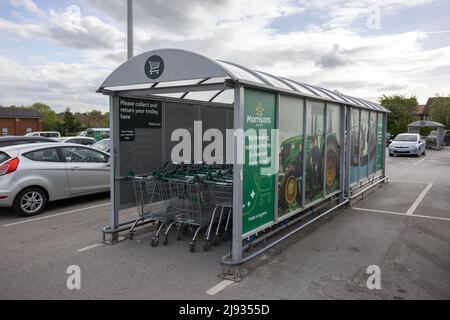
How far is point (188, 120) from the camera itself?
717 centimetres

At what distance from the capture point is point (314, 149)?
6664mm

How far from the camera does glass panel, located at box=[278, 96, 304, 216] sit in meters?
5.43

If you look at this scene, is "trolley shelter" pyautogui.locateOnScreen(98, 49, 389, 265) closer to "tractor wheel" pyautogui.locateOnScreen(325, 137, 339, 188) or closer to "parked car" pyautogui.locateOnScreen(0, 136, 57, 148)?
"tractor wheel" pyautogui.locateOnScreen(325, 137, 339, 188)

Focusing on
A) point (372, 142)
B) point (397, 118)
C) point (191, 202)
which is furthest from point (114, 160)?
point (397, 118)

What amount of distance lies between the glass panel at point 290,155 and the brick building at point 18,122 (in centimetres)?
4636

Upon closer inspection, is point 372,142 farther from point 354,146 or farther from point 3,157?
point 3,157

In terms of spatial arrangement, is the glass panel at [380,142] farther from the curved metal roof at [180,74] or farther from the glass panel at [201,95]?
the curved metal roof at [180,74]

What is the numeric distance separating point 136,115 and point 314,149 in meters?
3.12

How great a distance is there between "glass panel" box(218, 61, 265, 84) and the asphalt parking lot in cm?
235

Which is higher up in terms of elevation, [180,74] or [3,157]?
[180,74]

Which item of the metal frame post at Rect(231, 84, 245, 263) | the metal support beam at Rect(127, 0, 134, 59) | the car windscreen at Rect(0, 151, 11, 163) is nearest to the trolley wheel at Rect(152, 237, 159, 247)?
the metal frame post at Rect(231, 84, 245, 263)

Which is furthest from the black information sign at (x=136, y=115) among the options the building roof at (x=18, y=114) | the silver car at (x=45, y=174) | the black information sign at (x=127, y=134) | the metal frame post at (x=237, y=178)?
the building roof at (x=18, y=114)

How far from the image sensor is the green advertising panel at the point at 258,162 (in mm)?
4547
